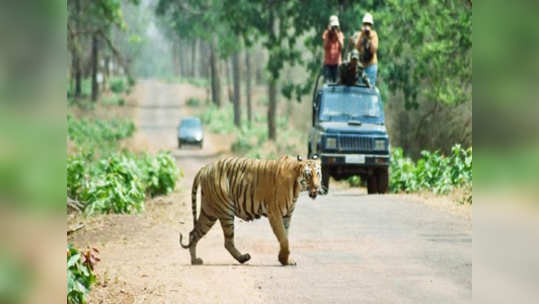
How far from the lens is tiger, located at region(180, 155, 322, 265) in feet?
25.5

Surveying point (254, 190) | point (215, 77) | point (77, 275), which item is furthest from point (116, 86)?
point (77, 275)

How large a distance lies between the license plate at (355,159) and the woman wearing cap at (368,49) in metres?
1.81

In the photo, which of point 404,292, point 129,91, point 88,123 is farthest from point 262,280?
point 129,91

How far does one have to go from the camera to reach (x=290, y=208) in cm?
793

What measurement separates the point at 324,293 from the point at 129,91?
68.0 meters

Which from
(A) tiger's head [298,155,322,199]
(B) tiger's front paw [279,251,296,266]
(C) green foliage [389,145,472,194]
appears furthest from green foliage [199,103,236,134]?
(A) tiger's head [298,155,322,199]

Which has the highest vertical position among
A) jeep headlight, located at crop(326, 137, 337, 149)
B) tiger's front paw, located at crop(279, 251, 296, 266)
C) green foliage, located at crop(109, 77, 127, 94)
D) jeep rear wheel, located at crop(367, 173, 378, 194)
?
jeep headlight, located at crop(326, 137, 337, 149)

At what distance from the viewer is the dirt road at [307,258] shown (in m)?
7.36

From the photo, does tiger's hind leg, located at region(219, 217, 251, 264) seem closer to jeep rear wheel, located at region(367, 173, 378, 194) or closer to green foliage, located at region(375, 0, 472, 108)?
jeep rear wheel, located at region(367, 173, 378, 194)

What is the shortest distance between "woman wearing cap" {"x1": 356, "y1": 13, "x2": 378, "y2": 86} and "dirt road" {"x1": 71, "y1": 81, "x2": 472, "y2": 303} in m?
2.92

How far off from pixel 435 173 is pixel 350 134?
2985mm

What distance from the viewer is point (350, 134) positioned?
16.0 meters

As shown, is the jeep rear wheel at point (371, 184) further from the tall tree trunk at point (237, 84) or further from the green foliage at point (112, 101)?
the green foliage at point (112, 101)

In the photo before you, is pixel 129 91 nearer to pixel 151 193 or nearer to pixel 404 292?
pixel 151 193
